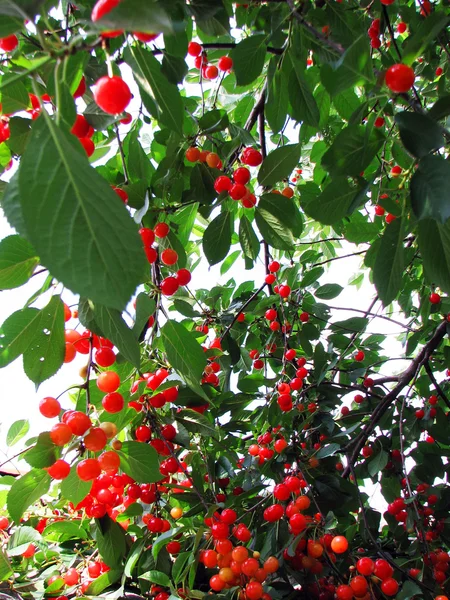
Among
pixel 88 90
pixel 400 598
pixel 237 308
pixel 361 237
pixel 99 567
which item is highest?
pixel 88 90

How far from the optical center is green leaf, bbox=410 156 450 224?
0.81 m

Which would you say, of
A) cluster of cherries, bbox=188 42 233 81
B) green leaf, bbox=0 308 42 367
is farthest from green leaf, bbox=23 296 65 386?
cluster of cherries, bbox=188 42 233 81

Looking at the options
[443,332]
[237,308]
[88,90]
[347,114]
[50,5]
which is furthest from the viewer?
[237,308]

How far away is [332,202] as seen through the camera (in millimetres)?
1148

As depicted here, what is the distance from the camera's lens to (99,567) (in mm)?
1563

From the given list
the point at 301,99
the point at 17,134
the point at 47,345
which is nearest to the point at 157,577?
the point at 47,345

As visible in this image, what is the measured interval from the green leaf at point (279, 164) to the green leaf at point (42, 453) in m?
0.86

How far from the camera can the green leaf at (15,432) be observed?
2.15 meters

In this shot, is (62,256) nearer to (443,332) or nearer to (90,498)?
(90,498)

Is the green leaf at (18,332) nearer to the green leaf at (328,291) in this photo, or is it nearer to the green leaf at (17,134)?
the green leaf at (17,134)

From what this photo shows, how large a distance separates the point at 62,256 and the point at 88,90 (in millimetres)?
804

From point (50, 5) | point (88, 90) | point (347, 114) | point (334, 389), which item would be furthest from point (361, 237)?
point (50, 5)

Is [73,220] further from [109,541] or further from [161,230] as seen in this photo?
[109,541]

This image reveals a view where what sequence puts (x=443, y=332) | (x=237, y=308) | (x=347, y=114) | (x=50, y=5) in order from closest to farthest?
(x=50, y=5) → (x=347, y=114) → (x=443, y=332) → (x=237, y=308)
